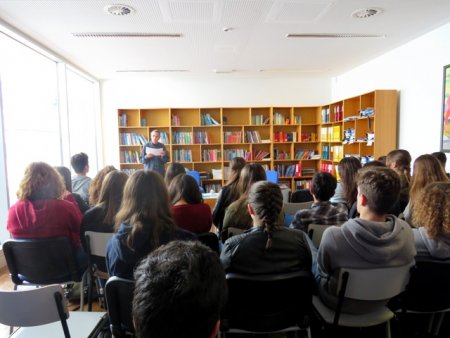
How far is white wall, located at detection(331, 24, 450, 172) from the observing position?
4.19 metres

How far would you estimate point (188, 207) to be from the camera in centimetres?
247

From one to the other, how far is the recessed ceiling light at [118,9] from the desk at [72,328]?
310 centimetres

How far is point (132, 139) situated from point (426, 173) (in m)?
5.87

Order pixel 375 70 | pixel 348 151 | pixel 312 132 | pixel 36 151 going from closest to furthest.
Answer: pixel 36 151, pixel 375 70, pixel 348 151, pixel 312 132

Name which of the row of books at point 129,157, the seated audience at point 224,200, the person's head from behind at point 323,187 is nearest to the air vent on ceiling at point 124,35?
the seated audience at point 224,200

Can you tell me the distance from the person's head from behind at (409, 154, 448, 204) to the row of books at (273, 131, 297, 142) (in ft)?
14.7

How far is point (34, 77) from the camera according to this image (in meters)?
4.94

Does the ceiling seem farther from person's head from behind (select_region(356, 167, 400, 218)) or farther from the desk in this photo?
the desk

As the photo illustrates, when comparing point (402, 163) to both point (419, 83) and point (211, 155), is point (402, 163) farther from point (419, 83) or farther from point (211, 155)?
point (211, 155)

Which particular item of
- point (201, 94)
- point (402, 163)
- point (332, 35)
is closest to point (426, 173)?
point (402, 163)

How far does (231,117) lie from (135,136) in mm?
2264

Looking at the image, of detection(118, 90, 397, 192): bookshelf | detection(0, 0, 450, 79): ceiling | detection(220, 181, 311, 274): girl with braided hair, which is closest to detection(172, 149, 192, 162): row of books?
detection(118, 90, 397, 192): bookshelf

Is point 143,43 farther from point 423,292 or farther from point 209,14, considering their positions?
point 423,292

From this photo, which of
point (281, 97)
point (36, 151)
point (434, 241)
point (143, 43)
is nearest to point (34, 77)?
point (36, 151)
